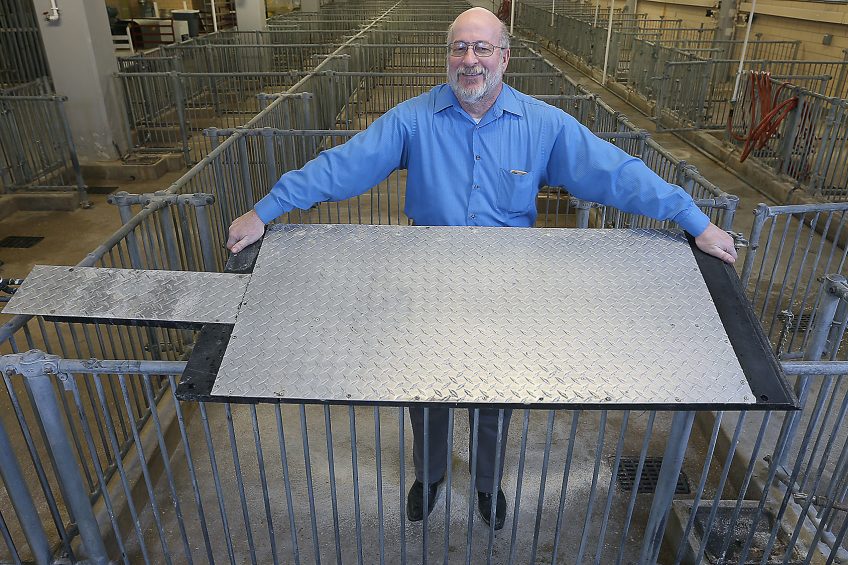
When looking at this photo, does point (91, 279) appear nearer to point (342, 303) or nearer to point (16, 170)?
point (342, 303)

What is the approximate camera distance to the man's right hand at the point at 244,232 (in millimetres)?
2504

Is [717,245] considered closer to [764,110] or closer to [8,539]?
[8,539]

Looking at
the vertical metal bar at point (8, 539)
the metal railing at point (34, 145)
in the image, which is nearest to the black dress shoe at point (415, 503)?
the vertical metal bar at point (8, 539)

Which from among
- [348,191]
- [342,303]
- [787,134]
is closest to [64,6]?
[348,191]

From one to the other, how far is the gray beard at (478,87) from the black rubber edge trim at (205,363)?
4.66ft

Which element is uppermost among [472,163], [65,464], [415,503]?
[472,163]

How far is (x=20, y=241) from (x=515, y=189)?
698cm

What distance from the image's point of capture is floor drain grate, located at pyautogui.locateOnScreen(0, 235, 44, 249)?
7312 millimetres

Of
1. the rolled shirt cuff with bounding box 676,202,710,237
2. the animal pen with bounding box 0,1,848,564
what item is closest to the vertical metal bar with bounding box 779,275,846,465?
the animal pen with bounding box 0,1,848,564

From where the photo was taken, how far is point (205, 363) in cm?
199

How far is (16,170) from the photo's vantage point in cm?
837

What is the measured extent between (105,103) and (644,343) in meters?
9.88

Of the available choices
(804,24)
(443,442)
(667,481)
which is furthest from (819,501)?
(804,24)

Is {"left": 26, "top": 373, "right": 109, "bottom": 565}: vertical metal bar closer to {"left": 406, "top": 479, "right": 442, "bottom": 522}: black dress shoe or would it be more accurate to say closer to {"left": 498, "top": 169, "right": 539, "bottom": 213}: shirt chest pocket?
{"left": 406, "top": 479, "right": 442, "bottom": 522}: black dress shoe
